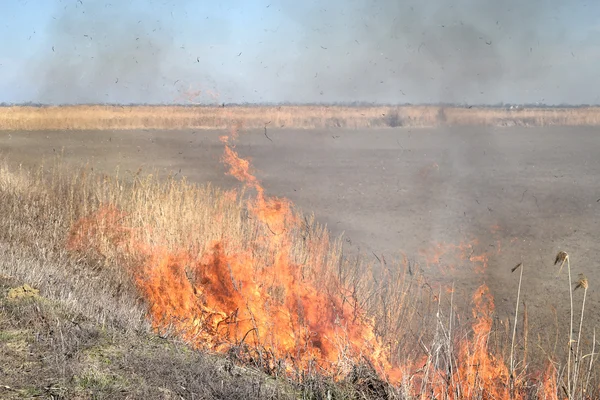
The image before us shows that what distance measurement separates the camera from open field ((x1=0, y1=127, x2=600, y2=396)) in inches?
422

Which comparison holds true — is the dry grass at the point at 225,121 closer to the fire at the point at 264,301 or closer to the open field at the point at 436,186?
the open field at the point at 436,186

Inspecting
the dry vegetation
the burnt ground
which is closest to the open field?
the burnt ground

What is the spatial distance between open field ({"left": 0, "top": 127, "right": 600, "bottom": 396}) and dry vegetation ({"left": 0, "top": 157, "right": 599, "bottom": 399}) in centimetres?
89

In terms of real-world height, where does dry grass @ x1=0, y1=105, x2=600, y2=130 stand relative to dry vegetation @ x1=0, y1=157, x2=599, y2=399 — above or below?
above

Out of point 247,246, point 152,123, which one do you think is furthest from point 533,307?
point 152,123

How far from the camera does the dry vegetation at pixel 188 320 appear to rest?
4070 millimetres

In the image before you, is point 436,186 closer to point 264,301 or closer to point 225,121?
point 264,301

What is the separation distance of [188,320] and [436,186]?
1339 centimetres

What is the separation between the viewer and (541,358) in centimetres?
752

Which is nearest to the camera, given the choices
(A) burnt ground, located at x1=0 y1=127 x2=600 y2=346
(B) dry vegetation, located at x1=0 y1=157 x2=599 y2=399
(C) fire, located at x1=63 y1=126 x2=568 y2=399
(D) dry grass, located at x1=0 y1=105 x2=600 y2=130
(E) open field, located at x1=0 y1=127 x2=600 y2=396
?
(B) dry vegetation, located at x1=0 y1=157 x2=599 y2=399

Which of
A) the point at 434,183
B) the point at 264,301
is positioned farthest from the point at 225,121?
the point at 264,301

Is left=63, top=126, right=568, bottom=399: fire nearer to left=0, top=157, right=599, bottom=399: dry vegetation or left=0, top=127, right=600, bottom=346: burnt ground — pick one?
left=0, top=157, right=599, bottom=399: dry vegetation

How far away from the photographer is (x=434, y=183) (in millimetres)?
19172

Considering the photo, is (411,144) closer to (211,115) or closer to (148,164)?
(148,164)
